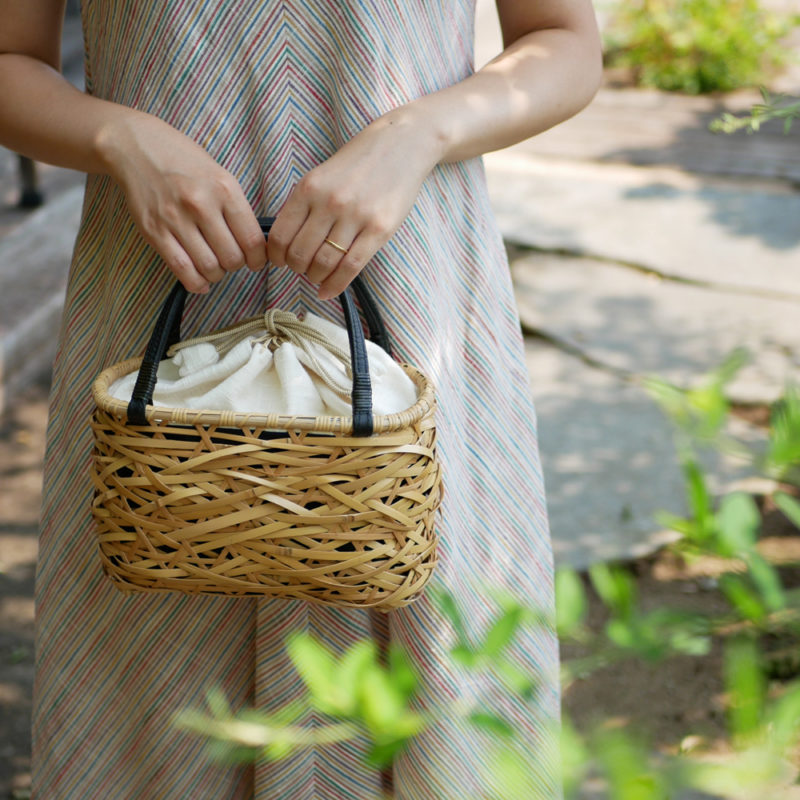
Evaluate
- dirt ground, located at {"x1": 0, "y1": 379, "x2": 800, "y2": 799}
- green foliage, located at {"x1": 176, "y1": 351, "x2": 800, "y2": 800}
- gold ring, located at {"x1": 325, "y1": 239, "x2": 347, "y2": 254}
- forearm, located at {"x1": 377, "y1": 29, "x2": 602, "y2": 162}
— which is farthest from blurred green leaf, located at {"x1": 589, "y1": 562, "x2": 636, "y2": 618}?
dirt ground, located at {"x1": 0, "y1": 379, "x2": 800, "y2": 799}

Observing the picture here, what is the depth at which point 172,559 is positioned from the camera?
34.3 inches

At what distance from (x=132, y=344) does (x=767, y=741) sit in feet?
2.91

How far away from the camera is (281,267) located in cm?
106

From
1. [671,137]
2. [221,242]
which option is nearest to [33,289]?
[221,242]

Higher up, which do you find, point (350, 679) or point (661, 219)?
point (350, 679)

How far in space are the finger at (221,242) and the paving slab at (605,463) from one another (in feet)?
6.72

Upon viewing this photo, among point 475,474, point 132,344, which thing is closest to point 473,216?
point 475,474

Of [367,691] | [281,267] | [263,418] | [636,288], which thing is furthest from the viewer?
[636,288]

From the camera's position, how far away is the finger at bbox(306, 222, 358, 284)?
929 mm

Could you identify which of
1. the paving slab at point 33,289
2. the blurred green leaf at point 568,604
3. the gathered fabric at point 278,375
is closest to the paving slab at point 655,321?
the paving slab at point 33,289

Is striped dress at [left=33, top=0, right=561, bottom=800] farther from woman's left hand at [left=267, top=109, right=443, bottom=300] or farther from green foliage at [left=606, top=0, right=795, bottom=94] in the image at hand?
green foliage at [left=606, top=0, right=795, bottom=94]

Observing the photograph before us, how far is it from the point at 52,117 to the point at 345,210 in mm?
369

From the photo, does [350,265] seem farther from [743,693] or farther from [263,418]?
[743,693]

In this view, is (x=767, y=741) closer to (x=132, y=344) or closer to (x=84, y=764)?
(x=132, y=344)
